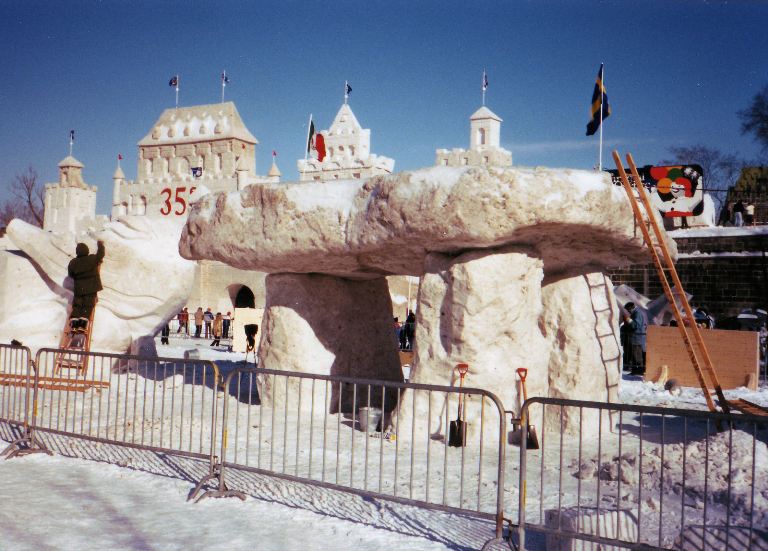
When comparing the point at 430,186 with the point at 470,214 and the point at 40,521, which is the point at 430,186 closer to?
the point at 470,214

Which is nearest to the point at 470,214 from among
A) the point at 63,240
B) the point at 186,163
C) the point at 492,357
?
the point at 492,357

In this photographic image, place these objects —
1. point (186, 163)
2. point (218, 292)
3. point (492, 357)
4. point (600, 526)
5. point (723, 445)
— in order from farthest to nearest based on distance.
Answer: point (186, 163) → point (218, 292) → point (492, 357) → point (723, 445) → point (600, 526)

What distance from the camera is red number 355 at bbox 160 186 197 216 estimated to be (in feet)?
133

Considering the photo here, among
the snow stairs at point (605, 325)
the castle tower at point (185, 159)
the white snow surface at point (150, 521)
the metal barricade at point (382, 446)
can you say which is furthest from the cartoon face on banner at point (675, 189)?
the white snow surface at point (150, 521)

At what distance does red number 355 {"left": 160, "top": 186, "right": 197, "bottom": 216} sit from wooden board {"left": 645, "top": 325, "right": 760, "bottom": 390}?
3172cm

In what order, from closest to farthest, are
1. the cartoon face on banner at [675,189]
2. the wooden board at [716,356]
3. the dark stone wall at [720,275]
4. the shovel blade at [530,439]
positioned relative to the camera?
the shovel blade at [530,439] → the wooden board at [716,356] → the dark stone wall at [720,275] → the cartoon face on banner at [675,189]

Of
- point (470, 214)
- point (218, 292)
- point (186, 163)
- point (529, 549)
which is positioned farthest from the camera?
point (186, 163)

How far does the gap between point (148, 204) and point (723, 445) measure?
130 feet

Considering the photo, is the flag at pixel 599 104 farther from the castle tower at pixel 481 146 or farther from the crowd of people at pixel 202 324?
the castle tower at pixel 481 146

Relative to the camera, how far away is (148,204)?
42.1m

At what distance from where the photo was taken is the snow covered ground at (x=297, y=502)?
4.17 metres

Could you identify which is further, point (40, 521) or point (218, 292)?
point (218, 292)

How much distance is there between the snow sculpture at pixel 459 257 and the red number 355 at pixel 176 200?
3306 centimetres

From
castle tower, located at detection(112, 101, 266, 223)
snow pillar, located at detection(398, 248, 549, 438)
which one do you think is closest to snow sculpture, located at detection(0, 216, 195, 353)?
snow pillar, located at detection(398, 248, 549, 438)
